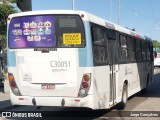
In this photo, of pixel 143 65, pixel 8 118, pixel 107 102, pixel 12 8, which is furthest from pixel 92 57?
pixel 12 8

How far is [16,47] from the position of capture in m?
10.6

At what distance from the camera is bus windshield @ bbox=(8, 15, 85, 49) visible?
33.2 ft

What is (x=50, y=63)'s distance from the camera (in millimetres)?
10188

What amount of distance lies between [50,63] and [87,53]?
1.01 m

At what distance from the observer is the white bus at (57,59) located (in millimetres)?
10016

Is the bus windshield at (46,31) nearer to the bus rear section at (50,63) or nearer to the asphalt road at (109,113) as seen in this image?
the bus rear section at (50,63)

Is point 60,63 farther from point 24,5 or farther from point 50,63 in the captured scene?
point 24,5

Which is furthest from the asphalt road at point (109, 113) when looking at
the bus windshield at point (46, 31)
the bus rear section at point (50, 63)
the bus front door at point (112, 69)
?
the bus windshield at point (46, 31)

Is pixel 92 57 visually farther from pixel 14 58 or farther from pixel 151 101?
pixel 151 101

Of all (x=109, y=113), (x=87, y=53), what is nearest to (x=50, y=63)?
(x=87, y=53)

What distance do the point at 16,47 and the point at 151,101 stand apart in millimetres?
7386

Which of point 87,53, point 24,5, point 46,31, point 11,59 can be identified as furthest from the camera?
point 24,5

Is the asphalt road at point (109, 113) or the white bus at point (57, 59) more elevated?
the white bus at point (57, 59)

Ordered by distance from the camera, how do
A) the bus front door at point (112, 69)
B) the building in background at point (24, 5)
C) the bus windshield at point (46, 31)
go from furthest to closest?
the building in background at point (24, 5) → the bus front door at point (112, 69) → the bus windshield at point (46, 31)
